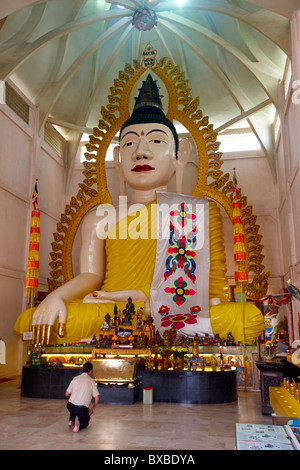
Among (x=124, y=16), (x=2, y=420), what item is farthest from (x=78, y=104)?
(x=2, y=420)

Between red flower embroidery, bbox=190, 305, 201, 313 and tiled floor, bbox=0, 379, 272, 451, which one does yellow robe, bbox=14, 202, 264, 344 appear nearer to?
red flower embroidery, bbox=190, 305, 201, 313

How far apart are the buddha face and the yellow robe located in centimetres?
73

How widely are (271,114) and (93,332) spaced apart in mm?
6742

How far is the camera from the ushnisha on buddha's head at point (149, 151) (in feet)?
26.0

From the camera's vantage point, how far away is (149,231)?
7762mm

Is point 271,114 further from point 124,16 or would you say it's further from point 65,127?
point 65,127

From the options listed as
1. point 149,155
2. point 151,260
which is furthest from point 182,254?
point 149,155

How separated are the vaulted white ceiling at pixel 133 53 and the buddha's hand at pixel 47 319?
4.30 metres

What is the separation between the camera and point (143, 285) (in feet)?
24.5

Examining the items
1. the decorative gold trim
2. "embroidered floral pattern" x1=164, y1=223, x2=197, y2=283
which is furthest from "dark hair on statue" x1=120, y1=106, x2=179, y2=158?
"embroidered floral pattern" x1=164, y1=223, x2=197, y2=283

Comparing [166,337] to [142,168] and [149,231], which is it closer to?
[149,231]

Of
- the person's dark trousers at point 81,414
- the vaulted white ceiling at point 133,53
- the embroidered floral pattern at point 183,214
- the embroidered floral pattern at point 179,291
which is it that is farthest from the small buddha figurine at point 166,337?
the vaulted white ceiling at point 133,53

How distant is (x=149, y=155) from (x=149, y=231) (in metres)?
1.44

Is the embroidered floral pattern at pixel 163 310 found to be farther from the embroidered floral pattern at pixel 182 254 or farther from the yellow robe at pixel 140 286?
the embroidered floral pattern at pixel 182 254
